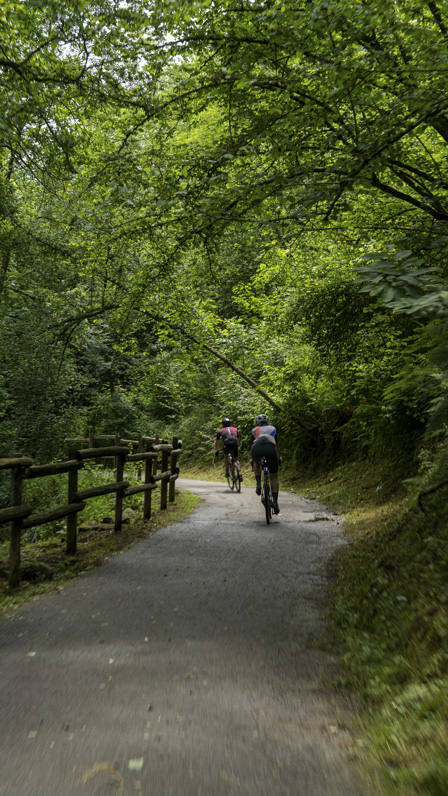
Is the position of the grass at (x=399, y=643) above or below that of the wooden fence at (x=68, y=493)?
below

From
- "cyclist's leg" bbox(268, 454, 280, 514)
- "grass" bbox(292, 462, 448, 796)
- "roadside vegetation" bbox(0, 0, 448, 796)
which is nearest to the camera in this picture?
"grass" bbox(292, 462, 448, 796)

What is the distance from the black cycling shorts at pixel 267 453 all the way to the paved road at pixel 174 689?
12.2 ft

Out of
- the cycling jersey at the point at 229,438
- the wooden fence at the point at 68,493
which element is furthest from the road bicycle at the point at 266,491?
the cycling jersey at the point at 229,438

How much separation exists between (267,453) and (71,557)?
446 cm

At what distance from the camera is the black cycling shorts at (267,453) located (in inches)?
407

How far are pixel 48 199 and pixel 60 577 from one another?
8068 mm

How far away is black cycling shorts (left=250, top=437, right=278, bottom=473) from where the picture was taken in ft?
33.9

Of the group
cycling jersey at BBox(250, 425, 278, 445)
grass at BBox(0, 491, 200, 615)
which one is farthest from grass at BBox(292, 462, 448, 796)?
cycling jersey at BBox(250, 425, 278, 445)

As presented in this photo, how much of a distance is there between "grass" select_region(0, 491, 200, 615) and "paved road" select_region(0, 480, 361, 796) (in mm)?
290

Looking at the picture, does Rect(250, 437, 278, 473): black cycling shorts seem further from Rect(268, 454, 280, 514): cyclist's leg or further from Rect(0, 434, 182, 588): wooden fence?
Rect(0, 434, 182, 588): wooden fence

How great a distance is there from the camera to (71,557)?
6.97m

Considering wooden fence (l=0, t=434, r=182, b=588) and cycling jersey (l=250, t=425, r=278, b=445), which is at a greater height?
cycling jersey (l=250, t=425, r=278, b=445)

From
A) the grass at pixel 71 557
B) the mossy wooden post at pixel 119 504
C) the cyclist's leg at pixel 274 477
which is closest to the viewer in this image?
the grass at pixel 71 557

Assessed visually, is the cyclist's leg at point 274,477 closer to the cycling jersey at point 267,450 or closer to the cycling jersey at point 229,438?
the cycling jersey at point 267,450
